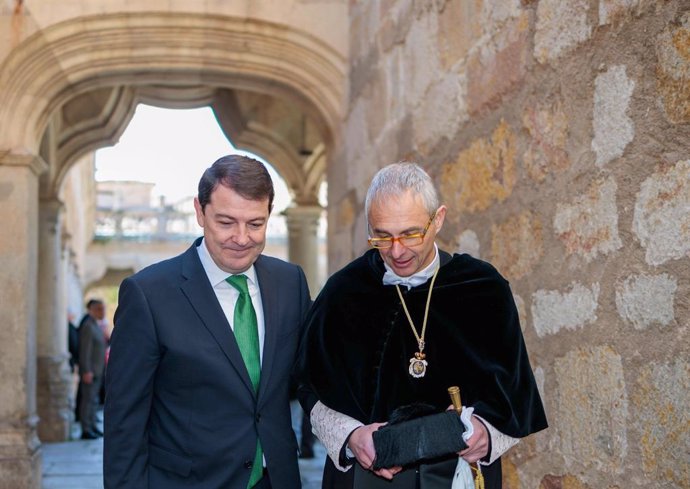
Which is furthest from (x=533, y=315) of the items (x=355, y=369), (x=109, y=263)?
(x=109, y=263)

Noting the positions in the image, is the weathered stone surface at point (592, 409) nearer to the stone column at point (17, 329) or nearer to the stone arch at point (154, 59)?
the stone arch at point (154, 59)

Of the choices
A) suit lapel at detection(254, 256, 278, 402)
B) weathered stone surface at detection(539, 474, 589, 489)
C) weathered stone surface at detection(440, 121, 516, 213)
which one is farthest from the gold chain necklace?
weathered stone surface at detection(440, 121, 516, 213)

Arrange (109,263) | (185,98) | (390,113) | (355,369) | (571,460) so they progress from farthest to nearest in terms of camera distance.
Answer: (109,263), (185,98), (390,113), (571,460), (355,369)

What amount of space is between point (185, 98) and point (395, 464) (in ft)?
25.2

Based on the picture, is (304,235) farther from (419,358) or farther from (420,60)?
(419,358)

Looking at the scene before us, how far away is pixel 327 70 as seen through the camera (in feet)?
19.5

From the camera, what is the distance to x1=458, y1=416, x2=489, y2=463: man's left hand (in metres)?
2.01

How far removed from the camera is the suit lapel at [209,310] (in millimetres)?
2291

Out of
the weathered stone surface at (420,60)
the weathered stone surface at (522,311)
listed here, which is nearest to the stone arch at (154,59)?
the weathered stone surface at (420,60)

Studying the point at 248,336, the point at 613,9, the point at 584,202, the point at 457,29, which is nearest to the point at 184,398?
the point at 248,336

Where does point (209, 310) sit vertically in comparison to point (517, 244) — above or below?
below

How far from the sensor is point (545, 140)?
2779 millimetres

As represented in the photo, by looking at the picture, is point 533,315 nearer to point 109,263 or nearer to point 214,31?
point 214,31

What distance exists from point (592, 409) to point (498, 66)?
1.26 metres
